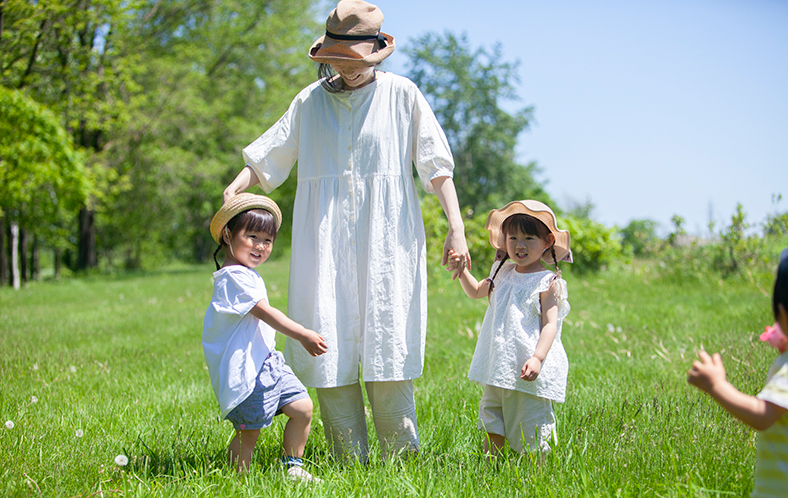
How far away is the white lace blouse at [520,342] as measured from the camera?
8.87 feet

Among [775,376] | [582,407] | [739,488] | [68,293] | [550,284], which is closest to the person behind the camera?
[775,376]

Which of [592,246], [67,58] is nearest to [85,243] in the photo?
[67,58]

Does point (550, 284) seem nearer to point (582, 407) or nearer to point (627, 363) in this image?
point (582, 407)

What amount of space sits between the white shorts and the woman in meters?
0.43

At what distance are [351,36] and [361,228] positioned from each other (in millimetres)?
900

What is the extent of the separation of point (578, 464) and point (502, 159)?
34.0m

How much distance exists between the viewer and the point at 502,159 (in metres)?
35.4

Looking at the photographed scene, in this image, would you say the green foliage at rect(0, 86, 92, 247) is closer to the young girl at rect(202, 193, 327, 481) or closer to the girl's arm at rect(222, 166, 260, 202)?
the girl's arm at rect(222, 166, 260, 202)

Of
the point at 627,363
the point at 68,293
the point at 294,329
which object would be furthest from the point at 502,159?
the point at 294,329

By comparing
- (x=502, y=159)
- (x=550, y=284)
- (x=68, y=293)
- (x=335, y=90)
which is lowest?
(x=68, y=293)

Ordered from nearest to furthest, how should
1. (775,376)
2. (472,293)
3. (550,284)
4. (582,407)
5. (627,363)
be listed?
(775,376)
(550,284)
(472,293)
(582,407)
(627,363)

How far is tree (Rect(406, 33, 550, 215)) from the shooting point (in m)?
34.7

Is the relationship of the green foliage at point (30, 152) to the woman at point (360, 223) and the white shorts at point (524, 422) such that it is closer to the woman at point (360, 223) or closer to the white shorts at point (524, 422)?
the woman at point (360, 223)

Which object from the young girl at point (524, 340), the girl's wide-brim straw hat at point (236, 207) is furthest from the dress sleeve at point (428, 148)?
the girl's wide-brim straw hat at point (236, 207)
